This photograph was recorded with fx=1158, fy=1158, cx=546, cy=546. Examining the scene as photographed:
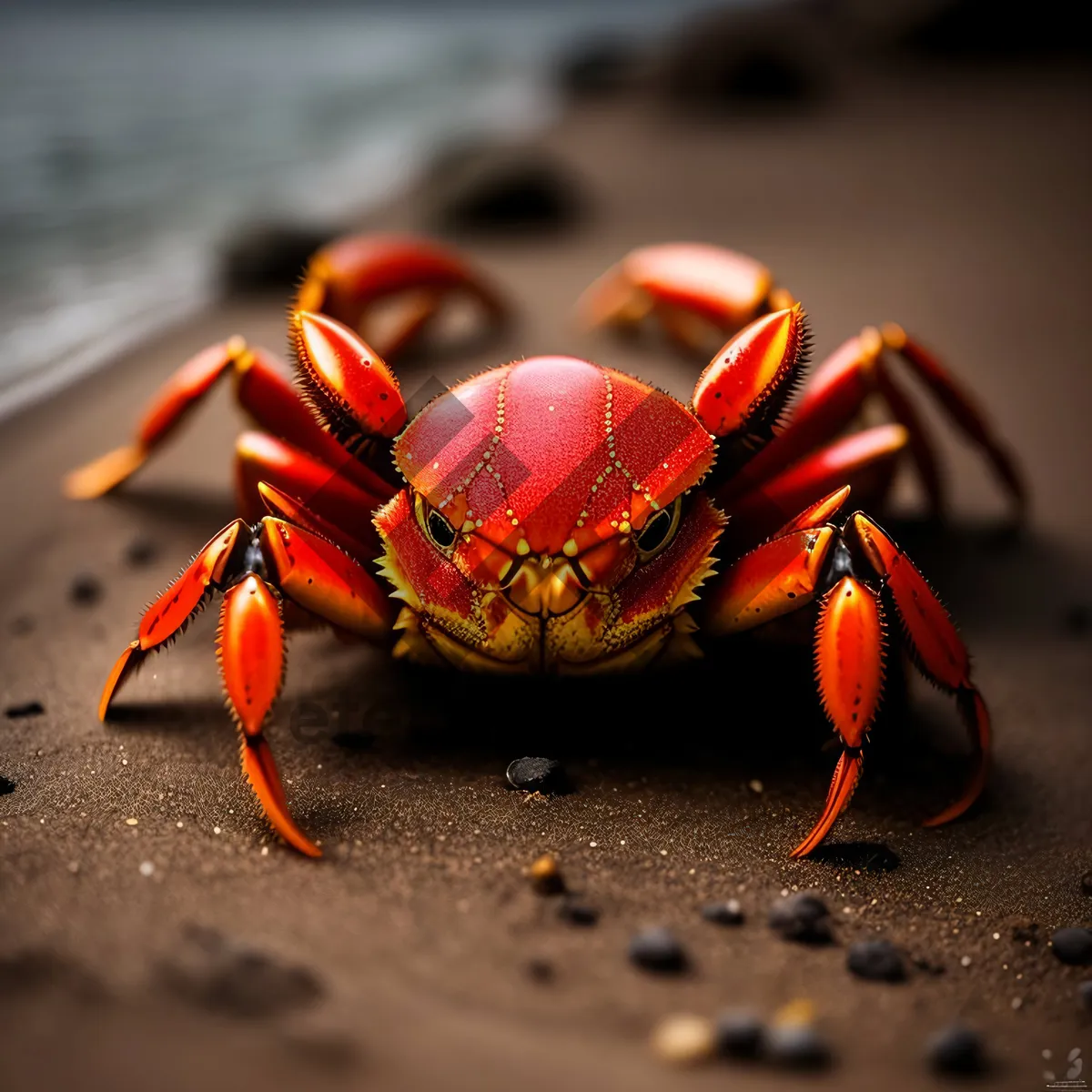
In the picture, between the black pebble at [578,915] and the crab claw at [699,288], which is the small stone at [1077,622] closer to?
the crab claw at [699,288]

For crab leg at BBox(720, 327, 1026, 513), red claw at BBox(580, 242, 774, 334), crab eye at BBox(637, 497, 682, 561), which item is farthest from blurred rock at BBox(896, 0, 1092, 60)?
crab eye at BBox(637, 497, 682, 561)

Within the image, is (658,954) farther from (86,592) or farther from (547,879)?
(86,592)

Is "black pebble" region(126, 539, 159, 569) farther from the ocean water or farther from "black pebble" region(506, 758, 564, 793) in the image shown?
"black pebble" region(506, 758, 564, 793)

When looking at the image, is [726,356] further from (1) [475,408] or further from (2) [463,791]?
(2) [463,791]

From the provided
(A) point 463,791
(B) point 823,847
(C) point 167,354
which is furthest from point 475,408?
(C) point 167,354

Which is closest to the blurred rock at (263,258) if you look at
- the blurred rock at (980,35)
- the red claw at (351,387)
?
the red claw at (351,387)
